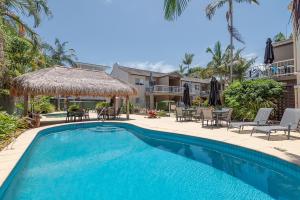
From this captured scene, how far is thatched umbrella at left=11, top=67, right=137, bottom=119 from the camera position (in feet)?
47.3

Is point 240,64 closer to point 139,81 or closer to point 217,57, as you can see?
point 217,57

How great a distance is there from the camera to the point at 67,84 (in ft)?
52.0

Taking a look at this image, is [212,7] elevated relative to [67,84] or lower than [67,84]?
elevated

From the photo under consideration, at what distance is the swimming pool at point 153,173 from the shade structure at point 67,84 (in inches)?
259

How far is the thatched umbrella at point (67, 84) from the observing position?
47.3 ft

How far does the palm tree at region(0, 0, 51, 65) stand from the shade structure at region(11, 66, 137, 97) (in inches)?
104

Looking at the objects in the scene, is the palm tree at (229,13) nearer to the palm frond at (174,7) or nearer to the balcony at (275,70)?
the balcony at (275,70)

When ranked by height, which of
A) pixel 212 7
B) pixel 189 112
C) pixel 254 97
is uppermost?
pixel 212 7

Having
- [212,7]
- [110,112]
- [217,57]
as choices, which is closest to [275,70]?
[212,7]

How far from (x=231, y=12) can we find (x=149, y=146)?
574 inches

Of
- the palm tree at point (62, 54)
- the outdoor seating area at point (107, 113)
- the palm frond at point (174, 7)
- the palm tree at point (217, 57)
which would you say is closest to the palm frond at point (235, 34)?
the outdoor seating area at point (107, 113)

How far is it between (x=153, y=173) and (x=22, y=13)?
408 inches

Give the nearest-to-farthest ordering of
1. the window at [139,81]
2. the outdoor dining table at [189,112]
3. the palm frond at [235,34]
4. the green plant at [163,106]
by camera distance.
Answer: the outdoor dining table at [189,112], the palm frond at [235,34], the green plant at [163,106], the window at [139,81]

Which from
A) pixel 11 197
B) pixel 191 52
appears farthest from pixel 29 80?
pixel 191 52
